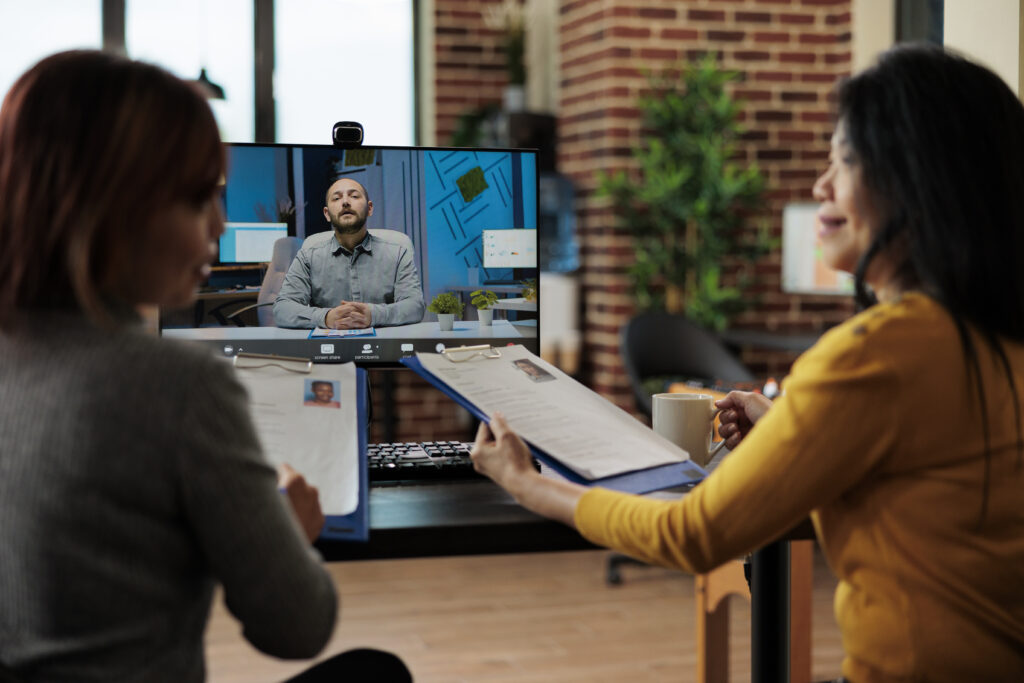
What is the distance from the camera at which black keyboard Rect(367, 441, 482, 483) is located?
1352 mm

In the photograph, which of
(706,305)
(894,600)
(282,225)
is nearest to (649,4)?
(706,305)

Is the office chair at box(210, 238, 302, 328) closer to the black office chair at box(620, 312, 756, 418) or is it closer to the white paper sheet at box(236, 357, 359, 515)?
the white paper sheet at box(236, 357, 359, 515)

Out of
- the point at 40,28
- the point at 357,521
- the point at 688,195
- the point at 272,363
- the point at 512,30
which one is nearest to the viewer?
the point at 357,521

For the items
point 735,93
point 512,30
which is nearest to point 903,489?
point 735,93

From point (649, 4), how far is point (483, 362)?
3.29 metres

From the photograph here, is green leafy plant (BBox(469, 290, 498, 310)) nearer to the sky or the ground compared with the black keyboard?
nearer to the sky

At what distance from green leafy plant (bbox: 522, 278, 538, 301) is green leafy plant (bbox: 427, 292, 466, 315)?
0.10 metres

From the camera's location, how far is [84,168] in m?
0.77

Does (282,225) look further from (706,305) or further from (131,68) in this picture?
(706,305)

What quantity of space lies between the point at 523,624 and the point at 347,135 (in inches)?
78.7

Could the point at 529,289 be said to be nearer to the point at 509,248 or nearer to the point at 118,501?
the point at 509,248

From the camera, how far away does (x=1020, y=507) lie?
3.14 feet

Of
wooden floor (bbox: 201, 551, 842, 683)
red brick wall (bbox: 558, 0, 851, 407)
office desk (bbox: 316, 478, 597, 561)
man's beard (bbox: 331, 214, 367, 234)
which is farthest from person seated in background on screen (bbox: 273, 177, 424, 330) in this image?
red brick wall (bbox: 558, 0, 851, 407)

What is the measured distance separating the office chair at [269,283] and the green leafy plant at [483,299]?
0.27m
